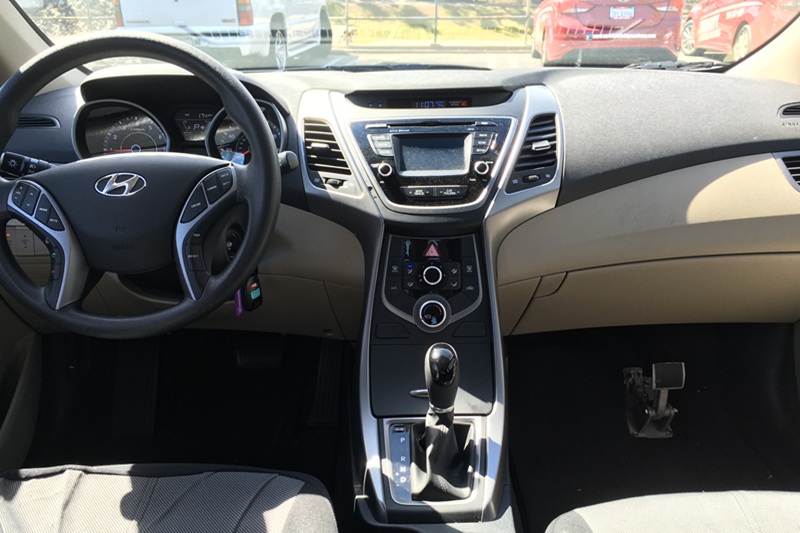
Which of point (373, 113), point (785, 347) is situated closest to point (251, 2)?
point (373, 113)

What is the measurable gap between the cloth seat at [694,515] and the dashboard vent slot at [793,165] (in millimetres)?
879

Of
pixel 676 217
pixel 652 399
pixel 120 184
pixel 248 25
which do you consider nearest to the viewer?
pixel 120 184

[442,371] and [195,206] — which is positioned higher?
[195,206]

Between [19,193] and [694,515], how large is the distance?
148 cm

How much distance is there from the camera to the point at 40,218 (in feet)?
4.45

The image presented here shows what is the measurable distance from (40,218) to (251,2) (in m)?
1.10

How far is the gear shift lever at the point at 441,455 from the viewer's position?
56.9 inches

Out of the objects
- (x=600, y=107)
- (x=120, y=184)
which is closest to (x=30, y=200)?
(x=120, y=184)

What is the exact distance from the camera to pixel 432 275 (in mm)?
1746

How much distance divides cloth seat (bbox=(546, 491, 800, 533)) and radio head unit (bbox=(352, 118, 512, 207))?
2.59ft

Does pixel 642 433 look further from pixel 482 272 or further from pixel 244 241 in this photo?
pixel 244 241

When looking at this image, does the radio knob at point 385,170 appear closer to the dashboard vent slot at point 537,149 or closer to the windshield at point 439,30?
the dashboard vent slot at point 537,149

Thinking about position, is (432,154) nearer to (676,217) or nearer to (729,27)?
(676,217)

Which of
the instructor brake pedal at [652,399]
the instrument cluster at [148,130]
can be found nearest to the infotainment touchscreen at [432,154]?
the instrument cluster at [148,130]
